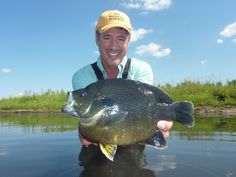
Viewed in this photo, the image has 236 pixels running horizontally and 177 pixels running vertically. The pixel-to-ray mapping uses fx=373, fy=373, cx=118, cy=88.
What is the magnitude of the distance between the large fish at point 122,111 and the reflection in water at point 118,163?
1.02 m

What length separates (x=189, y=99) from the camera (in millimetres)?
17484

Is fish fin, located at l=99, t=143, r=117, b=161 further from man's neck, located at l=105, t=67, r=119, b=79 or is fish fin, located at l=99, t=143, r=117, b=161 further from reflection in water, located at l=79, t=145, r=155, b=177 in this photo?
man's neck, located at l=105, t=67, r=119, b=79

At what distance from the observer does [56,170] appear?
215 inches

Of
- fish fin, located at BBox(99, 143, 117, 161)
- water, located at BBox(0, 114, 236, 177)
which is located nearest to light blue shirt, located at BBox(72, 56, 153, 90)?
water, located at BBox(0, 114, 236, 177)

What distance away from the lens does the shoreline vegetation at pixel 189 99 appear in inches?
650

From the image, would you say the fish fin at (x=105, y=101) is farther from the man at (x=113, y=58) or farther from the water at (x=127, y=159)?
the water at (x=127, y=159)

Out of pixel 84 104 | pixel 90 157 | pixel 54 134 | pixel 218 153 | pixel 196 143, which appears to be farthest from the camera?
pixel 54 134

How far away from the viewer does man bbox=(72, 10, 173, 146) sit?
504 cm

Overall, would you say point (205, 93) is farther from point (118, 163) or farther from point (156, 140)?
point (156, 140)

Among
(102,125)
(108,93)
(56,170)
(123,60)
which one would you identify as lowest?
(56,170)

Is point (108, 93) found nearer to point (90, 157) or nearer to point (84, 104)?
point (84, 104)

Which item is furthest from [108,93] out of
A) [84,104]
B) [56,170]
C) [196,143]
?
[196,143]

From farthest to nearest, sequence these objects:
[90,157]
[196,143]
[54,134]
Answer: [54,134], [196,143], [90,157]

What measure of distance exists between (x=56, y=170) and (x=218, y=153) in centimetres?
280
